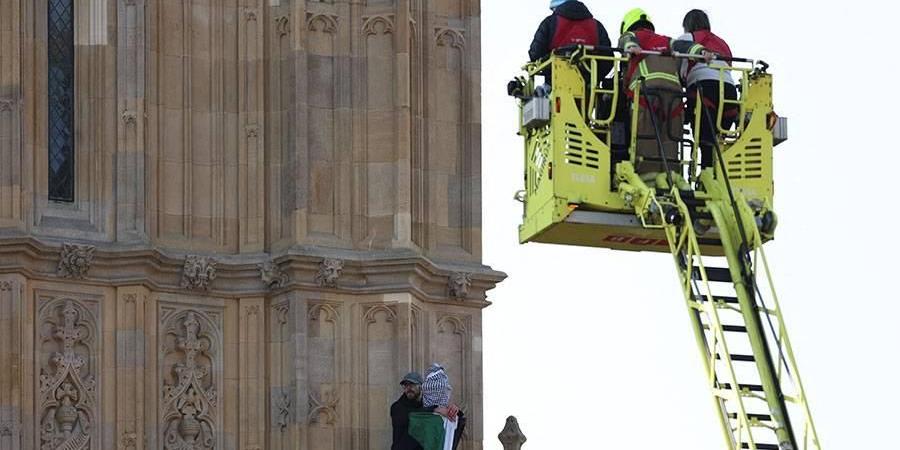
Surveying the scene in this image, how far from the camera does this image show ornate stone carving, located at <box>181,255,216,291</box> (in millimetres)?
41344

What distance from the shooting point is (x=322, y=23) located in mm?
42219

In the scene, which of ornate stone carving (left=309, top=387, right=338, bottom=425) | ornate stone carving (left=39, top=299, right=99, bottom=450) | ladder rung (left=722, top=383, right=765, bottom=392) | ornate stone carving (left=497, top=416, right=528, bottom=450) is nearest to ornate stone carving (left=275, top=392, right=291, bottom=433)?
ornate stone carving (left=309, top=387, right=338, bottom=425)

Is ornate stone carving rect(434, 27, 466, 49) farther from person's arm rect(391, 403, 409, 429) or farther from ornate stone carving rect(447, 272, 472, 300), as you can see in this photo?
person's arm rect(391, 403, 409, 429)

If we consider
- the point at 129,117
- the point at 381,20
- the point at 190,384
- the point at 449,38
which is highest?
the point at 381,20

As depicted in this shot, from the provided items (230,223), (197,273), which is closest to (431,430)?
(197,273)

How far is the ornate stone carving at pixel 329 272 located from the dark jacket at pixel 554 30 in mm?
2992

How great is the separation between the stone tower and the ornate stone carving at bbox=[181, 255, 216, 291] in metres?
0.02

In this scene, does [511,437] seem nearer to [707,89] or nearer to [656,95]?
[656,95]

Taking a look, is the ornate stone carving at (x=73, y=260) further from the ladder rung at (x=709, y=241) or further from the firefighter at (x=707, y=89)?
the firefighter at (x=707, y=89)

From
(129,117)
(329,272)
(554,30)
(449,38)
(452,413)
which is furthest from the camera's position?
(449,38)

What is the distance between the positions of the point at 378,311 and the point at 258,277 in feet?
3.81

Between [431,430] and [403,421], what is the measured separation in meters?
0.28

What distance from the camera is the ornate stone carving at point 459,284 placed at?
42.0 metres

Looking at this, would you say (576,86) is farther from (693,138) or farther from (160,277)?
(160,277)
